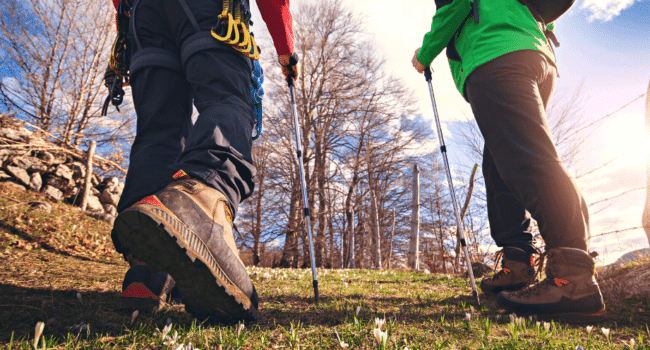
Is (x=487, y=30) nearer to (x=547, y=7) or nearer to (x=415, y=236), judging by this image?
(x=547, y=7)

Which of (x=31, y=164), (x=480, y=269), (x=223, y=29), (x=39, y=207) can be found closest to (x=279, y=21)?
(x=223, y=29)

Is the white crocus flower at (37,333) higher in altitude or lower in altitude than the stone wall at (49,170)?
lower

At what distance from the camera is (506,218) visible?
307 cm

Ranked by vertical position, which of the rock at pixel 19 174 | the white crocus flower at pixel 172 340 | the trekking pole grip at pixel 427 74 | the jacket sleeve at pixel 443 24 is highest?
the rock at pixel 19 174

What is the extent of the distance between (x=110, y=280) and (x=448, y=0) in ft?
14.0

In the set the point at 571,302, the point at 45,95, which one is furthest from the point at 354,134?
the point at 571,302

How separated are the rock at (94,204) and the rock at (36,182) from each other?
145 centimetres

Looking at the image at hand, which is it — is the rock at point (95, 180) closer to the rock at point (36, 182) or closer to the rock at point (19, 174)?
the rock at point (36, 182)

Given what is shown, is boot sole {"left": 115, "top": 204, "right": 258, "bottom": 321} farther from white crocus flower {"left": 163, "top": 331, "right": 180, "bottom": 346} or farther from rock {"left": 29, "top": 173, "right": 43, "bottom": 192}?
rock {"left": 29, "top": 173, "right": 43, "bottom": 192}

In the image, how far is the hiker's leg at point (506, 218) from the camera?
299 cm

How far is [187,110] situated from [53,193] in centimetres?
1144

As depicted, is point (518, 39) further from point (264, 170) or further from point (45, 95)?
point (264, 170)

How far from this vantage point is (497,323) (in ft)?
6.66

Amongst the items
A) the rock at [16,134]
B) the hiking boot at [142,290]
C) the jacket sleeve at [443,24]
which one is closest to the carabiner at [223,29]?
the hiking boot at [142,290]
